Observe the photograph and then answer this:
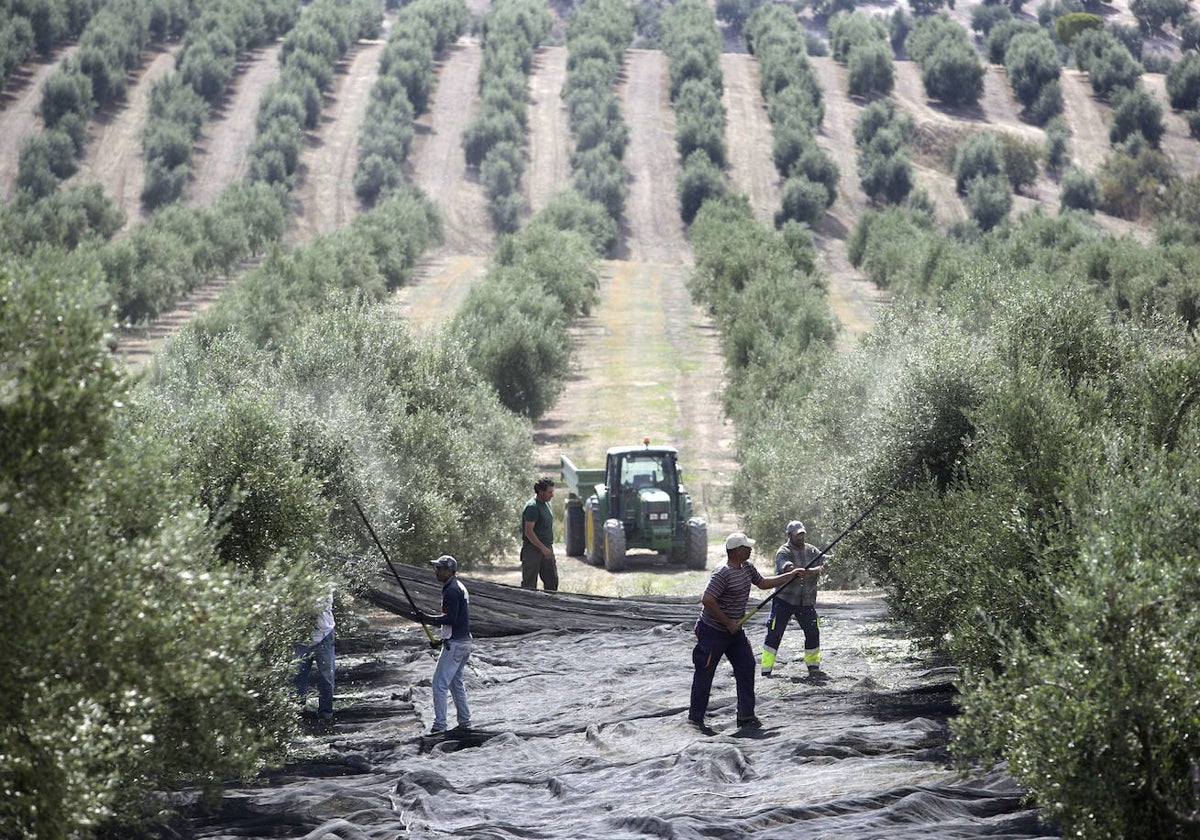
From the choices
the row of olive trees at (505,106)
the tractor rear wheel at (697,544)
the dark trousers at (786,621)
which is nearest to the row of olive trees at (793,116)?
the row of olive trees at (505,106)

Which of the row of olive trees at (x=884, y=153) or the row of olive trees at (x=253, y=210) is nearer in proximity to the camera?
the row of olive trees at (x=253, y=210)

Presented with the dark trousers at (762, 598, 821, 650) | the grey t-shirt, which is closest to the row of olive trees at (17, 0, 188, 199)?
the dark trousers at (762, 598, 821, 650)

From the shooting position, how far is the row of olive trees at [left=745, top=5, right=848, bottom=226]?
10381 cm

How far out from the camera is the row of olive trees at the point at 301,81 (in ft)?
349

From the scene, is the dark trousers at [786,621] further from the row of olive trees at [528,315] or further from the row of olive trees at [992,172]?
the row of olive trees at [992,172]

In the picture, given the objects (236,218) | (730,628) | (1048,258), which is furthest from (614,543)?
(236,218)

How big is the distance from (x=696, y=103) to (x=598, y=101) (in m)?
7.96

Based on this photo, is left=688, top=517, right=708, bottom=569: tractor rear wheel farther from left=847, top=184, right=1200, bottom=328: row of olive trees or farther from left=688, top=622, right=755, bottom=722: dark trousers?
left=688, top=622, right=755, bottom=722: dark trousers

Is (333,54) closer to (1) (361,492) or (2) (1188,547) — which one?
(1) (361,492)

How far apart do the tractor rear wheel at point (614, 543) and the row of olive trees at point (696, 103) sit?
72970mm

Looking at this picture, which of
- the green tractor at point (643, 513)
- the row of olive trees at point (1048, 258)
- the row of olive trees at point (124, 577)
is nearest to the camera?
the row of olive trees at point (124, 577)

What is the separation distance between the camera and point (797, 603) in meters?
18.4

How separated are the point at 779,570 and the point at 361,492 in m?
8.34

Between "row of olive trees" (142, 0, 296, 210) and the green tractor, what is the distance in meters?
75.7
